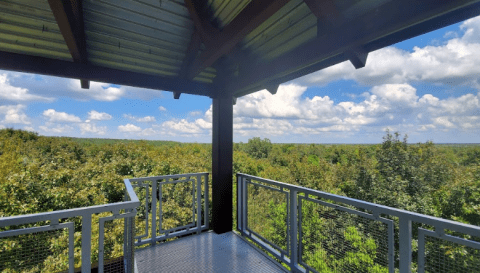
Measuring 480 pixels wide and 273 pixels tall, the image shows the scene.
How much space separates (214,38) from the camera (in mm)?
2189

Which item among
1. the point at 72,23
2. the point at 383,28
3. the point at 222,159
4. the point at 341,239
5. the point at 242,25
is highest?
the point at 72,23

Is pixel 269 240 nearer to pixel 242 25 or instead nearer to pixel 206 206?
pixel 206 206

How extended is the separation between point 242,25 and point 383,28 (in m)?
1.03

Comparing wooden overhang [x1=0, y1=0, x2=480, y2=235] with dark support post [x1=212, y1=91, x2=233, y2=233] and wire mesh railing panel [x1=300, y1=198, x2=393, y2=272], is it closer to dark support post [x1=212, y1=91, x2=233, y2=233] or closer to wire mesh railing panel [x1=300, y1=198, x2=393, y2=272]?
dark support post [x1=212, y1=91, x2=233, y2=233]

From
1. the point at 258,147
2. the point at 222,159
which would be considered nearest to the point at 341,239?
the point at 222,159

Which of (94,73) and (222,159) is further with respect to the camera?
(222,159)

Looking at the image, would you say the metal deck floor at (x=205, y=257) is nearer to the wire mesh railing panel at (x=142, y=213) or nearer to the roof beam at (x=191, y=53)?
the wire mesh railing panel at (x=142, y=213)

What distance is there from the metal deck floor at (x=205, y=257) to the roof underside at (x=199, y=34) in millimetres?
→ 2357

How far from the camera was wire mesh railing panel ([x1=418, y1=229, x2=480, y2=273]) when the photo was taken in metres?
1.56

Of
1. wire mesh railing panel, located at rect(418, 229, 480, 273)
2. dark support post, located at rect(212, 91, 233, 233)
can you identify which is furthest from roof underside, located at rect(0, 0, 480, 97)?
wire mesh railing panel, located at rect(418, 229, 480, 273)

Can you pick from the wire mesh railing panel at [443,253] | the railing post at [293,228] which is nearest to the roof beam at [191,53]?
the railing post at [293,228]

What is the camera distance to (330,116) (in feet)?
101

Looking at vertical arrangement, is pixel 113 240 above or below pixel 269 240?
below

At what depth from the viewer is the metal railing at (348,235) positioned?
5.33ft
